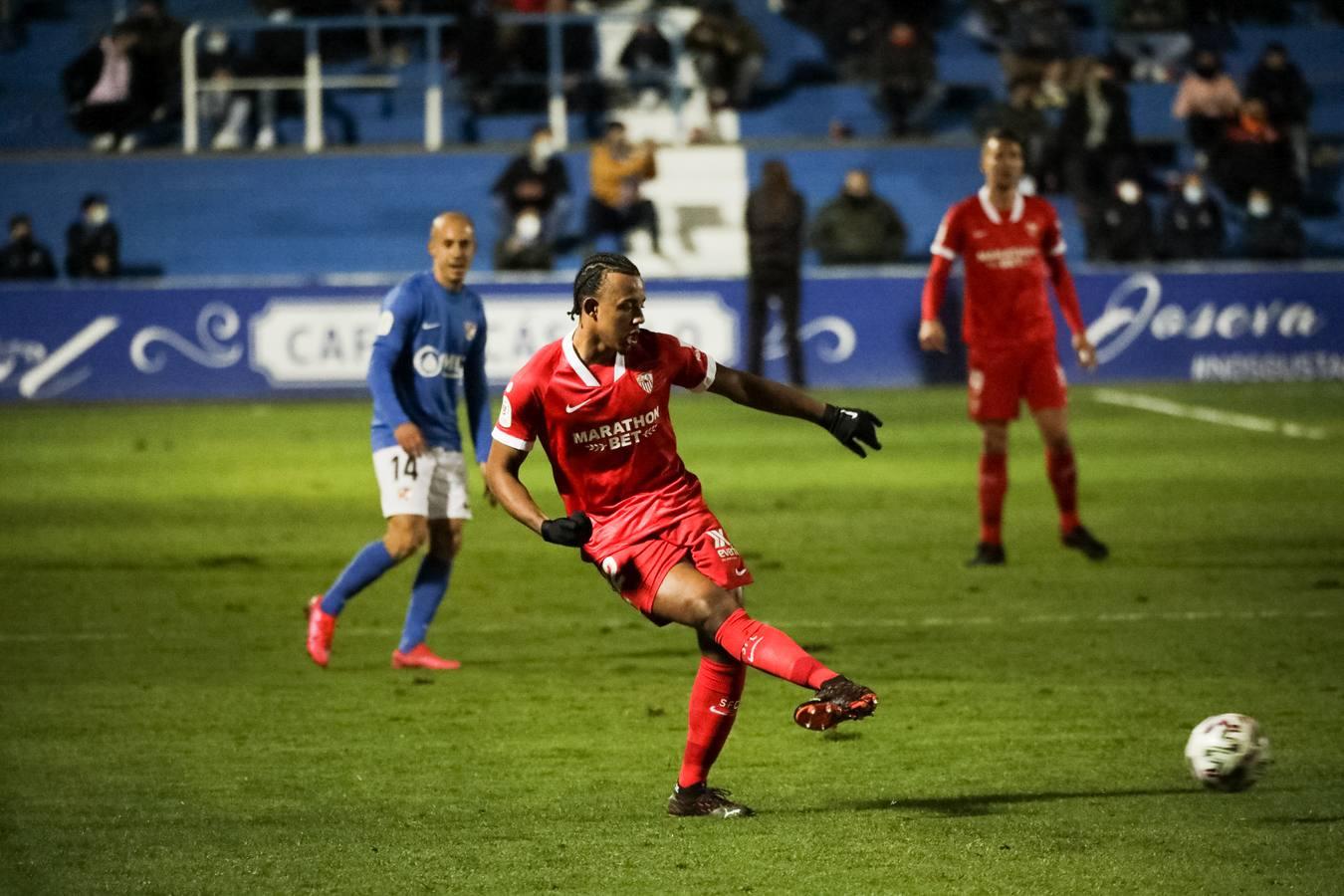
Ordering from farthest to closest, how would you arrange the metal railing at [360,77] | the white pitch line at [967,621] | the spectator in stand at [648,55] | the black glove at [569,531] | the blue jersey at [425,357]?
the spectator in stand at [648,55] → the metal railing at [360,77] → the white pitch line at [967,621] → the blue jersey at [425,357] → the black glove at [569,531]

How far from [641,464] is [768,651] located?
0.78m

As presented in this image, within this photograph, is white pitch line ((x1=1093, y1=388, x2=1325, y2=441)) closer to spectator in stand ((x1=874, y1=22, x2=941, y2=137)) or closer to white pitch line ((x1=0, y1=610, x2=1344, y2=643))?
spectator in stand ((x1=874, y1=22, x2=941, y2=137))

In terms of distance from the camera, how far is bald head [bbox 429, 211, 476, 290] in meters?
9.05

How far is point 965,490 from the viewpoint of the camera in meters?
15.6

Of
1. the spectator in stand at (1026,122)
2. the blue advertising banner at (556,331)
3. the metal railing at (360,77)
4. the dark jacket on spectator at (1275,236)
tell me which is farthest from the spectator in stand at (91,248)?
the dark jacket on spectator at (1275,236)

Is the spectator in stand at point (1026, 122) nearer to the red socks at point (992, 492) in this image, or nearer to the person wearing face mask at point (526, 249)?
the person wearing face mask at point (526, 249)

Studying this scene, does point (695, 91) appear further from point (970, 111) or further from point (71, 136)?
point (71, 136)

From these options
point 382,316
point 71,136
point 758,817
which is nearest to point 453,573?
point 382,316

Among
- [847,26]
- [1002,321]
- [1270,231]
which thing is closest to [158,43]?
[847,26]

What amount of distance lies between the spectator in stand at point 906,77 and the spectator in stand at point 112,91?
9430 millimetres

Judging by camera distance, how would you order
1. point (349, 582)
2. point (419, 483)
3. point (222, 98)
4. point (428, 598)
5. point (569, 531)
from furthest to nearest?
point (222, 98)
point (428, 598)
point (349, 582)
point (419, 483)
point (569, 531)

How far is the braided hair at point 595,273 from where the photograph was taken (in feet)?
20.9

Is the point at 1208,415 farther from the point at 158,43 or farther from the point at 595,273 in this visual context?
the point at 595,273

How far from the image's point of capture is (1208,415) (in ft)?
67.8
